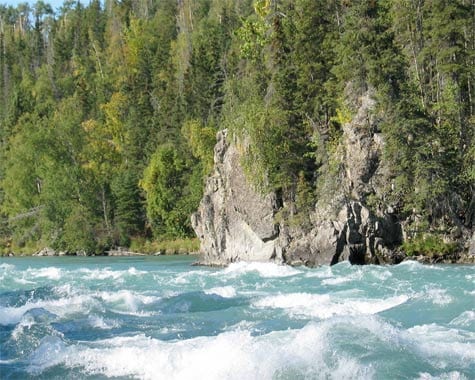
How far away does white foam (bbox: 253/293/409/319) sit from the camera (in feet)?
59.1

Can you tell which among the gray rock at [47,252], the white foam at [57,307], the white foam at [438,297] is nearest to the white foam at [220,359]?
the white foam at [57,307]

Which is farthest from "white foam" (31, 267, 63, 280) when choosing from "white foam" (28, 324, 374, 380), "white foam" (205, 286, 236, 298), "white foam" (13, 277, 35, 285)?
"white foam" (28, 324, 374, 380)

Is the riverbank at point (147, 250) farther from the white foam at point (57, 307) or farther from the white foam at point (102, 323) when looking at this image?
the white foam at point (102, 323)

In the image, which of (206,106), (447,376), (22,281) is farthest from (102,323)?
(206,106)

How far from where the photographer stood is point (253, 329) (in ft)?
51.6

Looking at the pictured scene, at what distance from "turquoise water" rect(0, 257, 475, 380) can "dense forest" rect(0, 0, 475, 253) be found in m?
9.63

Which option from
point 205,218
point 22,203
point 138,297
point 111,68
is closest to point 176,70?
point 111,68

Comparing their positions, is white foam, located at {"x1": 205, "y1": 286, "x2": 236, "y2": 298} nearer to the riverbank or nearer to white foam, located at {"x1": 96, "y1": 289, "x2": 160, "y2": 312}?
white foam, located at {"x1": 96, "y1": 289, "x2": 160, "y2": 312}

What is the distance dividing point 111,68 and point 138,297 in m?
72.1

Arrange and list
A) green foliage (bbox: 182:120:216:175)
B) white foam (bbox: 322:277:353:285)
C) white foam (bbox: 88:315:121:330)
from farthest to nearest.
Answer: green foliage (bbox: 182:120:216:175) → white foam (bbox: 322:277:353:285) → white foam (bbox: 88:315:121:330)

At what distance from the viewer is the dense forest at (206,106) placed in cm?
3622

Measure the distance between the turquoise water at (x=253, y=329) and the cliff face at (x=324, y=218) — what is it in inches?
203

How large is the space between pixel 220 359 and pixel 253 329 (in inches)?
161

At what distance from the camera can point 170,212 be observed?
6053 cm
